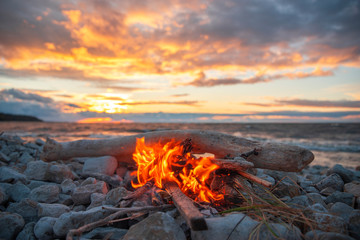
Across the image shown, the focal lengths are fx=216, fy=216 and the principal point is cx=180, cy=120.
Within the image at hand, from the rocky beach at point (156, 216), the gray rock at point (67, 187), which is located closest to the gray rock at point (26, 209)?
the rocky beach at point (156, 216)

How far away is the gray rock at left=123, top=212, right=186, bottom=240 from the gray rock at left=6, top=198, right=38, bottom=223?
1943 millimetres

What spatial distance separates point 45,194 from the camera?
370 cm

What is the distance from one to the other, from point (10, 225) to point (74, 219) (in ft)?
2.66

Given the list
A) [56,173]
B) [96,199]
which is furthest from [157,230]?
[56,173]

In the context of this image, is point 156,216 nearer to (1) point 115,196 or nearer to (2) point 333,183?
(1) point 115,196

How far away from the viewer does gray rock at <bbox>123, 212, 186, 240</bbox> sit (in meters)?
2.12

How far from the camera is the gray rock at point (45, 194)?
144 inches

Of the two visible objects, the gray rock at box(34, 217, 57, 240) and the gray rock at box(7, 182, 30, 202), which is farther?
the gray rock at box(7, 182, 30, 202)

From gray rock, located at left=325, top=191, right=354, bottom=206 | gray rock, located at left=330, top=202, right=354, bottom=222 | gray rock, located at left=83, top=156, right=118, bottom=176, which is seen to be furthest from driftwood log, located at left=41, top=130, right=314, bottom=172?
gray rock, located at left=330, top=202, right=354, bottom=222

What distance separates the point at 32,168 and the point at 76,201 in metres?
1.94

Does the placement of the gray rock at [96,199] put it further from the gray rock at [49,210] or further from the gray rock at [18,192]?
the gray rock at [18,192]

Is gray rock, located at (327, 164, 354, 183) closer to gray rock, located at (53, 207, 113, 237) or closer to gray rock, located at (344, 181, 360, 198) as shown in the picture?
gray rock, located at (344, 181, 360, 198)

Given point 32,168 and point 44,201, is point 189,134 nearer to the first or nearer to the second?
point 44,201

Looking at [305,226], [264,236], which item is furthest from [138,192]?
[305,226]
